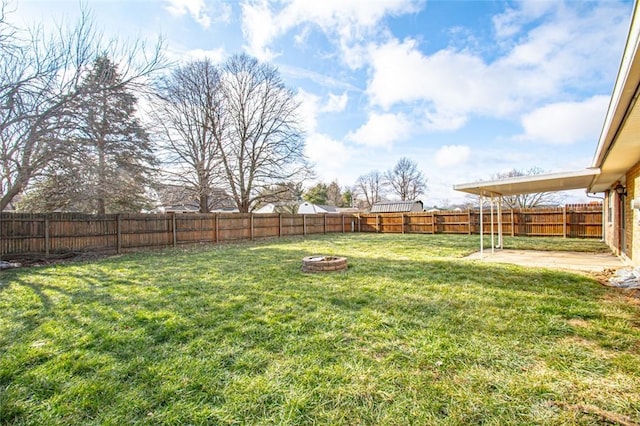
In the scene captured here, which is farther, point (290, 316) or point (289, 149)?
point (289, 149)

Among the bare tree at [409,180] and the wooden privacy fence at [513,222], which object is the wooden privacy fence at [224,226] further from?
the bare tree at [409,180]

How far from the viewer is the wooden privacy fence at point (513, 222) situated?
1218 cm

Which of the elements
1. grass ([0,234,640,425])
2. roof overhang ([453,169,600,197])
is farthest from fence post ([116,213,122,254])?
roof overhang ([453,169,600,197])

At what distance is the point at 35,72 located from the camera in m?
5.80

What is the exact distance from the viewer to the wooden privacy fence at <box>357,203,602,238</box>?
12180 millimetres

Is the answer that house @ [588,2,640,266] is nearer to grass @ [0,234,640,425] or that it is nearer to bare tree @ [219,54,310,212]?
grass @ [0,234,640,425]

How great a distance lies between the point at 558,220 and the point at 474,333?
44.8ft

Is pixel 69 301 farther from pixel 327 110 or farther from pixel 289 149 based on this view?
pixel 289 149

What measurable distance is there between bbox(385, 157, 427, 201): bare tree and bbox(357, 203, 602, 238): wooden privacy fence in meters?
19.8

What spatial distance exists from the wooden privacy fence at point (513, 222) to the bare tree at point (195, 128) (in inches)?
400

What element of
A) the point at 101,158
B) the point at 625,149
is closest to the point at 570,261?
the point at 625,149

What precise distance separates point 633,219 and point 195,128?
1664 cm

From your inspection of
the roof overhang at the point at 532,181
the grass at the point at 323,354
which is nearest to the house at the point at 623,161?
→ the roof overhang at the point at 532,181

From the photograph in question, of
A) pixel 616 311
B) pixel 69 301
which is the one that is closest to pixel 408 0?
pixel 616 311
